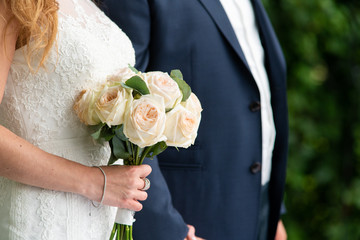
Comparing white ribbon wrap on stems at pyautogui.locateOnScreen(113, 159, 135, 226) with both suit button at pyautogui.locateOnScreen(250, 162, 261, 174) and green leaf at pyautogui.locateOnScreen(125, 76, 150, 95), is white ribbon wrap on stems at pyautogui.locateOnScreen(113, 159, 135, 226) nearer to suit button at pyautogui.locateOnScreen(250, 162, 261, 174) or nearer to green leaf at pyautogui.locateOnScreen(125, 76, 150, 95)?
green leaf at pyautogui.locateOnScreen(125, 76, 150, 95)

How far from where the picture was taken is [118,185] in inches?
50.9

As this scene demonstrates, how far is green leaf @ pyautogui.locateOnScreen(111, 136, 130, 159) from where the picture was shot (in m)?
1.26

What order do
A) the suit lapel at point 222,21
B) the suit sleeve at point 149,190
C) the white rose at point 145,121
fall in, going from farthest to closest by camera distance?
1. the suit lapel at point 222,21
2. the suit sleeve at point 149,190
3. the white rose at point 145,121

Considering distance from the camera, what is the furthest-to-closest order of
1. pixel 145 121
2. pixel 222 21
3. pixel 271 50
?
pixel 271 50
pixel 222 21
pixel 145 121

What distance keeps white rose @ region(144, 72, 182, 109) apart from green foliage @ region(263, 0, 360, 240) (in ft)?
5.82

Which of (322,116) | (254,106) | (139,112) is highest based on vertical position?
(139,112)

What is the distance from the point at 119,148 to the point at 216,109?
60 centimetres

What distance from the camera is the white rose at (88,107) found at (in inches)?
48.4

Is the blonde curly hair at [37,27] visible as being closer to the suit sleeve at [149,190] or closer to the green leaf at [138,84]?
the green leaf at [138,84]

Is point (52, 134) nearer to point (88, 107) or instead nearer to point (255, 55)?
point (88, 107)

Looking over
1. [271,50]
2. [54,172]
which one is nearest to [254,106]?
[271,50]

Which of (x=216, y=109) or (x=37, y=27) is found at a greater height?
(x=37, y=27)

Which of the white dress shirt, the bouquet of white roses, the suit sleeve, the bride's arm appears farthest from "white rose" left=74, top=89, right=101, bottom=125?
the white dress shirt

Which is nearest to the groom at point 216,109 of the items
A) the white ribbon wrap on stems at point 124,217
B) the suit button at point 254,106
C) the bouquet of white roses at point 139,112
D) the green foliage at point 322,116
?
the suit button at point 254,106
